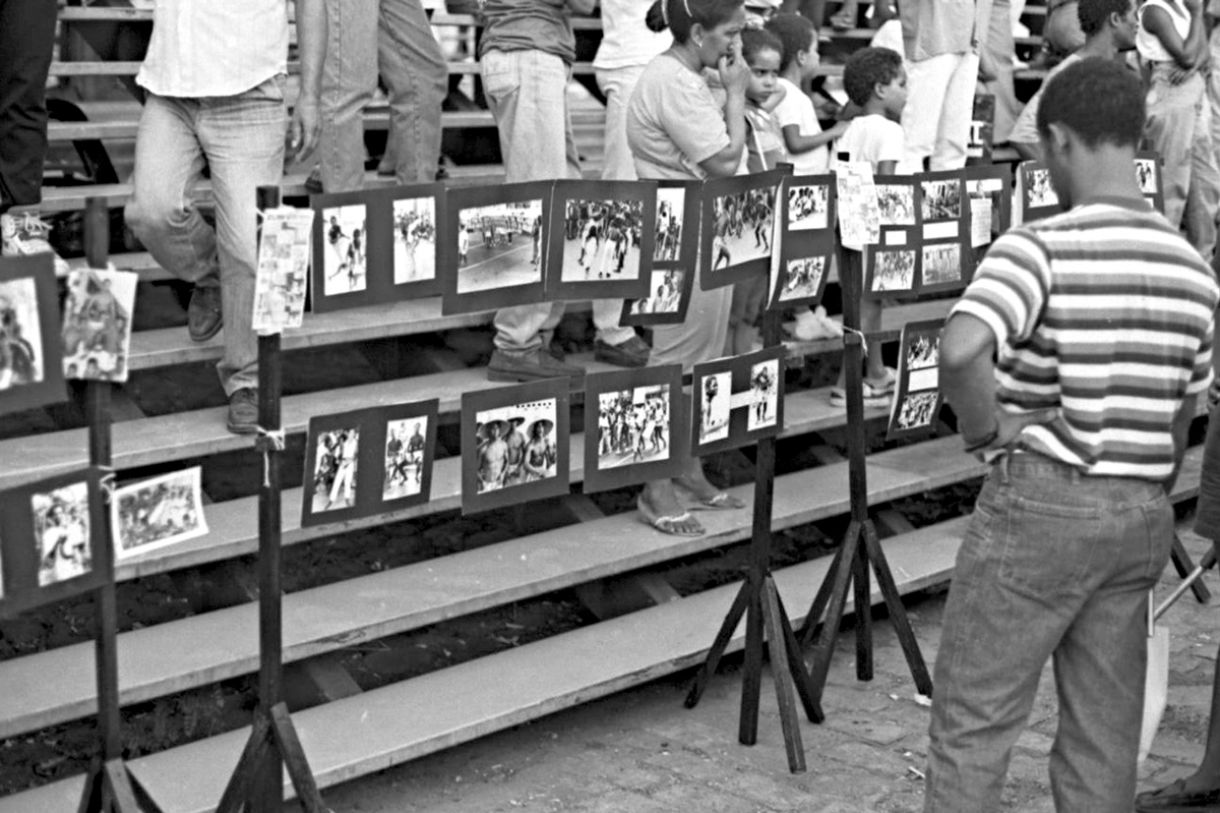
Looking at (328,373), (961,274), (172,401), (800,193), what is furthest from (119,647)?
(961,274)

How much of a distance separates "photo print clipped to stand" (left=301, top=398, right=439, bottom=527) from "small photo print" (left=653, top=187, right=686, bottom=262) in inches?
39.7

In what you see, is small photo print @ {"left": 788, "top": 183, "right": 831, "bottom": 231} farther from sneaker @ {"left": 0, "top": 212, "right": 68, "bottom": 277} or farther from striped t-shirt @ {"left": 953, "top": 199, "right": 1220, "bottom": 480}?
sneaker @ {"left": 0, "top": 212, "right": 68, "bottom": 277}

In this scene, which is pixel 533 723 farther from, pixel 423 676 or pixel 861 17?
pixel 861 17

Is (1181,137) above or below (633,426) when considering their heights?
above

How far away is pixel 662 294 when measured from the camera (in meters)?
4.78

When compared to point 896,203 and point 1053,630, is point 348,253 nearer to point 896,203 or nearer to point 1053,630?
point 1053,630

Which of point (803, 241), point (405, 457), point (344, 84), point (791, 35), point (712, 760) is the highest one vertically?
point (791, 35)

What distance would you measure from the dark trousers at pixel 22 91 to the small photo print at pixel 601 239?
5.71ft

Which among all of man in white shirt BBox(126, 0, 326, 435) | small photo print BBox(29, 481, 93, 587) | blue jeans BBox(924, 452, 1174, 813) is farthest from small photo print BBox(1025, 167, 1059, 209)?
small photo print BBox(29, 481, 93, 587)

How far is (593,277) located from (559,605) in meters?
1.62

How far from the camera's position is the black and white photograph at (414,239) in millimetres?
3947

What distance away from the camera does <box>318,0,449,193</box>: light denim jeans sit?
581 centimetres

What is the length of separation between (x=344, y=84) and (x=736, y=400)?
1924 mm

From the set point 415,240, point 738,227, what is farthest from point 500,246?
point 738,227
